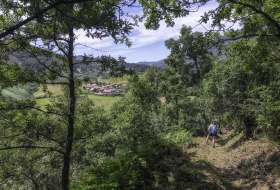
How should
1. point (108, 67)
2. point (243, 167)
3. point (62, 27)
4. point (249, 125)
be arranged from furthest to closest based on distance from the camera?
point (249, 125) → point (243, 167) → point (108, 67) → point (62, 27)

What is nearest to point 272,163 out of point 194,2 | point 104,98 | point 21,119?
point 194,2

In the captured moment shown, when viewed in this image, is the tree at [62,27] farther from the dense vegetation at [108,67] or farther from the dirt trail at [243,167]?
the dirt trail at [243,167]

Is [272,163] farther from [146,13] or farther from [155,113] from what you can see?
[155,113]

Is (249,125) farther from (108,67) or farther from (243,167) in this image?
(108,67)

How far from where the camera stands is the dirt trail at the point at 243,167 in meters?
11.1

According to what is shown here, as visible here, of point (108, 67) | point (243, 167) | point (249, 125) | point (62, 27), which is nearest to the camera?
point (62, 27)

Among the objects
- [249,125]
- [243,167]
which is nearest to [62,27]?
[243,167]

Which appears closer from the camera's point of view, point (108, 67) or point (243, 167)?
point (108, 67)

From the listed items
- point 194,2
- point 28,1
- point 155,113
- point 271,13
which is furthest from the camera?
point 155,113

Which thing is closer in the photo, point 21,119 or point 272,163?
point 21,119

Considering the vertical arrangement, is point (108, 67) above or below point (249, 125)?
above

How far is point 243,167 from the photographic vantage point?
1368 cm

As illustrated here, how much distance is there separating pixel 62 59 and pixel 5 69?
210 centimetres

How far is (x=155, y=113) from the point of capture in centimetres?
3084
